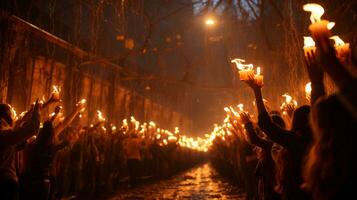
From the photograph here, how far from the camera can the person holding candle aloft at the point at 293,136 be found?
432 centimetres

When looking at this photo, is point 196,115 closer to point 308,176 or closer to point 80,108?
point 80,108

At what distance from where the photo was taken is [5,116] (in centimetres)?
512

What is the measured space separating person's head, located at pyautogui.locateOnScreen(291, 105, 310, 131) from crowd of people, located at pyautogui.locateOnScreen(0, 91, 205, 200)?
318 centimetres

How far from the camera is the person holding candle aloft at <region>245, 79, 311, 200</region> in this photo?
4324 millimetres

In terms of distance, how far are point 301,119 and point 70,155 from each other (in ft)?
29.1

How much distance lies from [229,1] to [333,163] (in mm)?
9777

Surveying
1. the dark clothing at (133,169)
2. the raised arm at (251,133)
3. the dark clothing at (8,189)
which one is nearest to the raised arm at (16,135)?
the dark clothing at (8,189)

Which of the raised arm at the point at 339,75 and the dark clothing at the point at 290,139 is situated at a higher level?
the raised arm at the point at 339,75

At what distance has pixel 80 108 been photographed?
Result: 24.3 feet

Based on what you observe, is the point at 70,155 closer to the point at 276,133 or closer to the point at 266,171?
the point at 266,171

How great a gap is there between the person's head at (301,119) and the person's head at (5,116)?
3583 millimetres

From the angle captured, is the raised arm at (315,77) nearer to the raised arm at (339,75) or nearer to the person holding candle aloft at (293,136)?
the person holding candle aloft at (293,136)

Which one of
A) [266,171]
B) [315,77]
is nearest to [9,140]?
[315,77]

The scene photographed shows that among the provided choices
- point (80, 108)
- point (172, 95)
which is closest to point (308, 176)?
point (80, 108)
